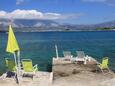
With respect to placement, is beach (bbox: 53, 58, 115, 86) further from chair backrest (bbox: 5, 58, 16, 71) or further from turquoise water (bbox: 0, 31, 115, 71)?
turquoise water (bbox: 0, 31, 115, 71)

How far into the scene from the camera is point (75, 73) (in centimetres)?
1945

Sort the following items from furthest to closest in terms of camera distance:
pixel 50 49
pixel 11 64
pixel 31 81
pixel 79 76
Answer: pixel 50 49
pixel 79 76
pixel 11 64
pixel 31 81

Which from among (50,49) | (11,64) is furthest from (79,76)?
(50,49)

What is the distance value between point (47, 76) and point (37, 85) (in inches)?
78.3

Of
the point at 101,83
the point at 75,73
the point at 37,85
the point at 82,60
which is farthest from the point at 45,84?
the point at 82,60

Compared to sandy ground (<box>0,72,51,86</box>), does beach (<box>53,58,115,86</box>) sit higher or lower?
lower

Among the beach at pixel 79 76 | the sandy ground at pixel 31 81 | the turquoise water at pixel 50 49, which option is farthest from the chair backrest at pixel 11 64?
the turquoise water at pixel 50 49

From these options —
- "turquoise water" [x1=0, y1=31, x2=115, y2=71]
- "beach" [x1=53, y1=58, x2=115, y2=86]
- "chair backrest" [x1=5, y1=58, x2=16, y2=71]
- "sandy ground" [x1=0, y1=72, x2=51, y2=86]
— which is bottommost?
"turquoise water" [x1=0, y1=31, x2=115, y2=71]

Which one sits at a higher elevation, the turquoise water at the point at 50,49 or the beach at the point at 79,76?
the beach at the point at 79,76

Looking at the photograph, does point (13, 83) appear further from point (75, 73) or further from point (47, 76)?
point (75, 73)

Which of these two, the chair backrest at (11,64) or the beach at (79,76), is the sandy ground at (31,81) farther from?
the chair backrest at (11,64)

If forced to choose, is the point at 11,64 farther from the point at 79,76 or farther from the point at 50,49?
the point at 50,49

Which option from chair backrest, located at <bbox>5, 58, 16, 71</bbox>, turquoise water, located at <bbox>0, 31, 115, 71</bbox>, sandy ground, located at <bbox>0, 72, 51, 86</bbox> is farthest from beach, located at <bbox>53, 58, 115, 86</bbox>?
turquoise water, located at <bbox>0, 31, 115, 71</bbox>

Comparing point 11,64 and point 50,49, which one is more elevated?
point 11,64
